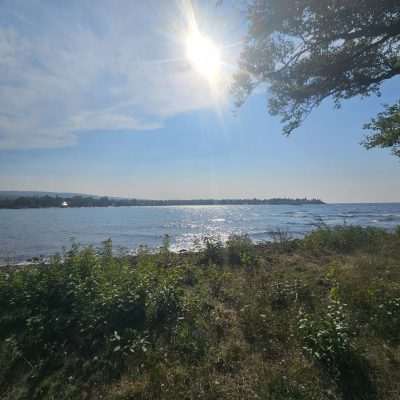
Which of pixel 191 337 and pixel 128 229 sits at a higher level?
pixel 191 337

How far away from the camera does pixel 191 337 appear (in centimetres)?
410

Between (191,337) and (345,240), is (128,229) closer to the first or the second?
(345,240)

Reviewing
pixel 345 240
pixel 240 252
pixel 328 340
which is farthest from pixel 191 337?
pixel 345 240

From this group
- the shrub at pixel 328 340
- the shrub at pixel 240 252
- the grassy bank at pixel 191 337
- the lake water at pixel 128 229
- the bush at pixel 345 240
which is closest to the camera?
the grassy bank at pixel 191 337

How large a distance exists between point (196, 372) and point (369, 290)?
4.15 meters

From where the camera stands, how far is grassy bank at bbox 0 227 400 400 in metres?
3.09

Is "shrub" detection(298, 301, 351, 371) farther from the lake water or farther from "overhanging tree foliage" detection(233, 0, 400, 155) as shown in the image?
the lake water

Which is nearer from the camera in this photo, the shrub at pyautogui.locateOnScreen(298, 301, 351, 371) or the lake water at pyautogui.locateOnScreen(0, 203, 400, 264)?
the shrub at pyautogui.locateOnScreen(298, 301, 351, 371)

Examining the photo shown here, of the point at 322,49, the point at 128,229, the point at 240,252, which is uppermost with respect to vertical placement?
the point at 322,49

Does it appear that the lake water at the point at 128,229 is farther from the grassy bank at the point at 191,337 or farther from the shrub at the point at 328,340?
the shrub at the point at 328,340

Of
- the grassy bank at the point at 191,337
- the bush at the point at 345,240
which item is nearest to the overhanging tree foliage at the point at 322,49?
the grassy bank at the point at 191,337

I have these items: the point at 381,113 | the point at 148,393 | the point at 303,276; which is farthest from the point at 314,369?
the point at 381,113

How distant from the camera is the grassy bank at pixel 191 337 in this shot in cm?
309

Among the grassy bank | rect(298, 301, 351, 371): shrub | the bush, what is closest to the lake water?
the bush
